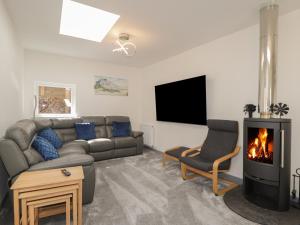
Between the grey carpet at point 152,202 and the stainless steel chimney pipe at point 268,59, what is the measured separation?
A: 1329 mm

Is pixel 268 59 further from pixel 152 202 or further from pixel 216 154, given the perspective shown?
pixel 152 202

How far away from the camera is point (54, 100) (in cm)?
446

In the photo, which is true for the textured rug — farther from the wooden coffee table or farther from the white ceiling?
the white ceiling

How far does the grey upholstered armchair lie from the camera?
253cm

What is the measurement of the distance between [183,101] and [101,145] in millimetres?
2156

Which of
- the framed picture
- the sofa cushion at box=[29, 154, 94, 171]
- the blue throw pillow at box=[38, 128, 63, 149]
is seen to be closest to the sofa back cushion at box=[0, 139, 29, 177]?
the sofa cushion at box=[29, 154, 94, 171]

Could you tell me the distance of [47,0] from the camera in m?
2.13

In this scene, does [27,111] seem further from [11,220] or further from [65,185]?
[65,185]

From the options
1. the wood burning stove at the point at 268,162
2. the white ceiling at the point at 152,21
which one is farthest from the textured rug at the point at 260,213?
the white ceiling at the point at 152,21

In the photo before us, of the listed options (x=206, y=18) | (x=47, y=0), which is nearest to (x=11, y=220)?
(x=47, y=0)

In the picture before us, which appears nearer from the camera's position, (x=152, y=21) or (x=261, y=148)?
(x=261, y=148)

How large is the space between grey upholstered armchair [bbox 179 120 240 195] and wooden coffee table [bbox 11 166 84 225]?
5.66 ft

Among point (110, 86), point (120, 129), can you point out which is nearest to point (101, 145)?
point (120, 129)

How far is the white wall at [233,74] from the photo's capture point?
2.28m
